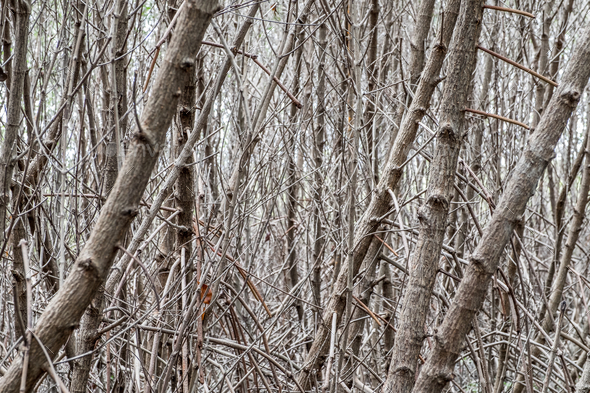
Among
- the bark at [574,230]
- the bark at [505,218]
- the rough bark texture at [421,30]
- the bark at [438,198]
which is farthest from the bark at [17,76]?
the bark at [574,230]

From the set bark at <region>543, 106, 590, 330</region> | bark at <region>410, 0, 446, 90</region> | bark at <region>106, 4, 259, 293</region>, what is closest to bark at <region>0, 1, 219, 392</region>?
bark at <region>106, 4, 259, 293</region>

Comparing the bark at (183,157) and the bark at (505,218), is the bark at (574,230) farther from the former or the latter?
the bark at (183,157)

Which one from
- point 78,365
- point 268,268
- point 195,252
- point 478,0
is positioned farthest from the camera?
point 268,268

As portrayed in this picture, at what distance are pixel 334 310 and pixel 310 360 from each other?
0.87ft

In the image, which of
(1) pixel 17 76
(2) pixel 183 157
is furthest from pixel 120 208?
(1) pixel 17 76

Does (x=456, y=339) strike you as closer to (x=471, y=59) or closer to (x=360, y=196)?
(x=471, y=59)

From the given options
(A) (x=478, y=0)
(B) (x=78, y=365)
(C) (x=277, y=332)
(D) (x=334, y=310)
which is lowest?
(C) (x=277, y=332)

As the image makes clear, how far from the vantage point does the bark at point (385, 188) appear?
2.18 m

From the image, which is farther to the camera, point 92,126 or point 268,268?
point 268,268

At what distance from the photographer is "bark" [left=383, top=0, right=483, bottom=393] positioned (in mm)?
1708

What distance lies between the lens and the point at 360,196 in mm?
3920

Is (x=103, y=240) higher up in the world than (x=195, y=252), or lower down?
higher up

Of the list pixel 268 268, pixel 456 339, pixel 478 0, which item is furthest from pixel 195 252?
pixel 268 268

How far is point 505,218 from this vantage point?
5.11ft
